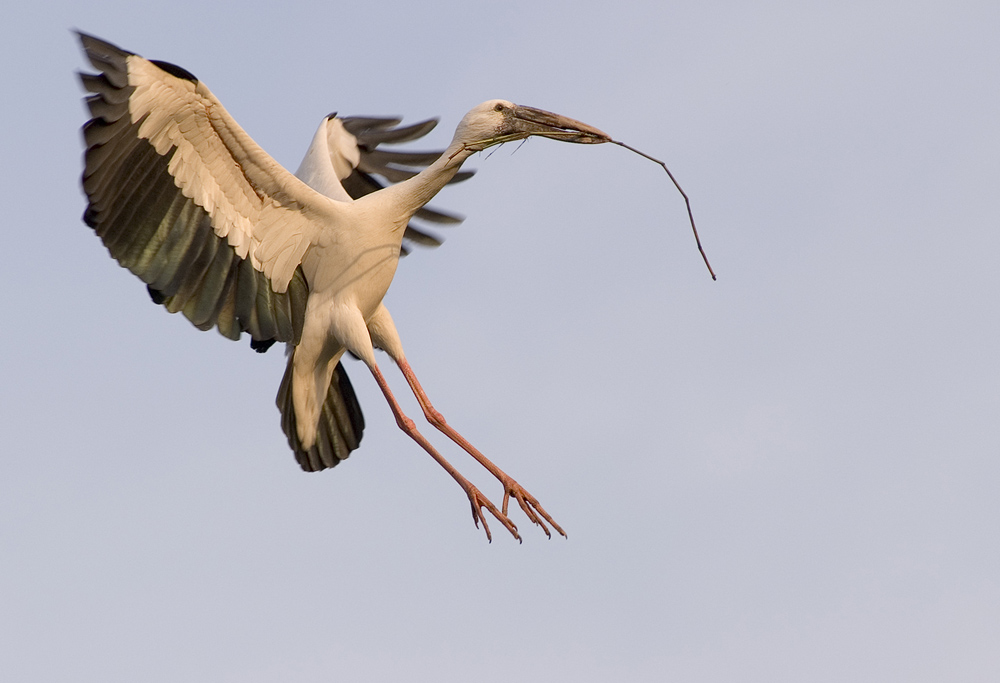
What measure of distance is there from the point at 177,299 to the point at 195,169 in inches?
34.8

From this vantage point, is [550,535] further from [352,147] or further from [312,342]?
[352,147]

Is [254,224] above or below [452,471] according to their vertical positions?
Result: above

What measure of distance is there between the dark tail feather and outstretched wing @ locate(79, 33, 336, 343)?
0.76 metres

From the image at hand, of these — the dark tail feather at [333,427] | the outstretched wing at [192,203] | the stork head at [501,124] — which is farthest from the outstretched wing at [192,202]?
the stork head at [501,124]

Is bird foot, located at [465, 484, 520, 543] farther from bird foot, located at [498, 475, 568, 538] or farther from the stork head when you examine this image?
the stork head

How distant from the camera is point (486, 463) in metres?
9.56

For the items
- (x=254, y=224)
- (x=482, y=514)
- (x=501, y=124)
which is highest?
(x=501, y=124)

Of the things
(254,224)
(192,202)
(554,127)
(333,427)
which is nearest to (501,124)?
(554,127)

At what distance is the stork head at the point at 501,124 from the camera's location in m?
9.55

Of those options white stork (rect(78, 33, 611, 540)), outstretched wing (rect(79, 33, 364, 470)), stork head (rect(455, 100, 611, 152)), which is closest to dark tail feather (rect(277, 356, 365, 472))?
white stork (rect(78, 33, 611, 540))

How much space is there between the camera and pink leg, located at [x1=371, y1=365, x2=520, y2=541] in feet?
29.9

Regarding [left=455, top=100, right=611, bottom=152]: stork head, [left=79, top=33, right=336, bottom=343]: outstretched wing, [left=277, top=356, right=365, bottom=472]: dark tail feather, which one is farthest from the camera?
[left=277, top=356, right=365, bottom=472]: dark tail feather

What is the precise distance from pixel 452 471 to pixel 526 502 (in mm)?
564

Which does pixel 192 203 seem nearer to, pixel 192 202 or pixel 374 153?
pixel 192 202
